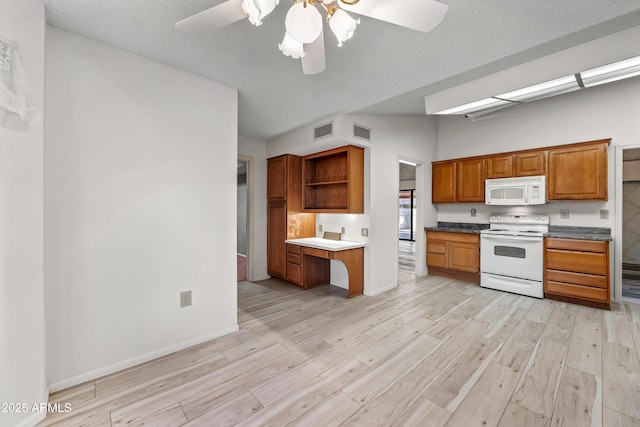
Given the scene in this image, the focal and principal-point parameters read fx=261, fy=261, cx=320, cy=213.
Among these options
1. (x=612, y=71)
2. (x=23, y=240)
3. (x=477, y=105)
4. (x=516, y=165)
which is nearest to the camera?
(x=23, y=240)

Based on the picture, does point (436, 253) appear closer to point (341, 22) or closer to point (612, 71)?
point (612, 71)

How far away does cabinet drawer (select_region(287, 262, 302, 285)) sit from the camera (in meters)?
3.96

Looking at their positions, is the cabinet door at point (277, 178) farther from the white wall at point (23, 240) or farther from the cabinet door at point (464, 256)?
the cabinet door at point (464, 256)

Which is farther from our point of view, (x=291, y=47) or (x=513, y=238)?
(x=513, y=238)

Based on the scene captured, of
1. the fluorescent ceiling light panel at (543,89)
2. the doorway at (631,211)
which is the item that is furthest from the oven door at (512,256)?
the doorway at (631,211)

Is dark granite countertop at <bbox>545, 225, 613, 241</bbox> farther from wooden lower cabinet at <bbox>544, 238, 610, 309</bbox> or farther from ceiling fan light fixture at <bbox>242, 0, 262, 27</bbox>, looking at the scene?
ceiling fan light fixture at <bbox>242, 0, 262, 27</bbox>

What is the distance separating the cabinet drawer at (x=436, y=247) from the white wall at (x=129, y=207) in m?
3.65

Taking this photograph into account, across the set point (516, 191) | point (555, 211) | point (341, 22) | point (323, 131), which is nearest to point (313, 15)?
point (341, 22)

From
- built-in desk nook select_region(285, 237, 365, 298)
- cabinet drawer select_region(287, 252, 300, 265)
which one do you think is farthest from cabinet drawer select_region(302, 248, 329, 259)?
cabinet drawer select_region(287, 252, 300, 265)

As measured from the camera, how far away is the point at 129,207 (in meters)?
2.00

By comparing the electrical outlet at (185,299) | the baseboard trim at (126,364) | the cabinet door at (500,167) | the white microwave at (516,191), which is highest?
the cabinet door at (500,167)

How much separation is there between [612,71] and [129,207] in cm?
421

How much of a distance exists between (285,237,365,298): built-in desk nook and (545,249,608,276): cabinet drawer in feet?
8.14

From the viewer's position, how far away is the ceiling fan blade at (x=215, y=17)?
44.1 inches
